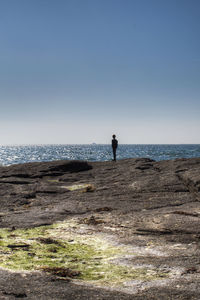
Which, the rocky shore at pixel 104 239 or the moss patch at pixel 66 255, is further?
the moss patch at pixel 66 255

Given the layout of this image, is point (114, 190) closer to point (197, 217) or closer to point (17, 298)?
point (197, 217)

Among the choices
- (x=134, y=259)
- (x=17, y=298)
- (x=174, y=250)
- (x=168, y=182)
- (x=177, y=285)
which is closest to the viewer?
(x=17, y=298)

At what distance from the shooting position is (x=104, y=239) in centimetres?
880

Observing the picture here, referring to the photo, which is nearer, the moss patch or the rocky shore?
the rocky shore

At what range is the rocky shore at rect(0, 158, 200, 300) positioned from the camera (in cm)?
540

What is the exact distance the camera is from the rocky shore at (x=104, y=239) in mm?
5402

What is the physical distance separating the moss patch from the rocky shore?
0.02 meters

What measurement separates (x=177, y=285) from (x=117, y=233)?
4044 mm

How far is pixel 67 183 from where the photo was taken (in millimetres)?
20656

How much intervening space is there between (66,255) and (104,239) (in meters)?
1.60

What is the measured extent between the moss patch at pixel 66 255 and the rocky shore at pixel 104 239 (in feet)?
0.07

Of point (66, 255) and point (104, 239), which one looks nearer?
point (66, 255)

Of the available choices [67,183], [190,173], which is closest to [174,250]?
[190,173]

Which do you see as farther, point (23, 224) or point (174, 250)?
point (23, 224)
